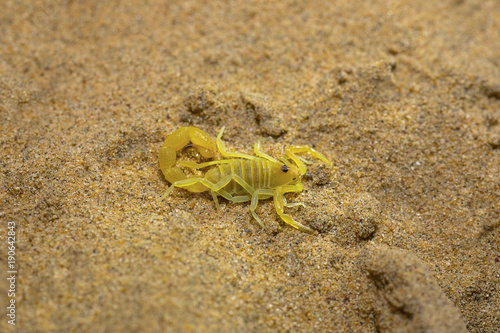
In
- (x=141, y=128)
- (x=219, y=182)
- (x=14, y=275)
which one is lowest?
(x=14, y=275)

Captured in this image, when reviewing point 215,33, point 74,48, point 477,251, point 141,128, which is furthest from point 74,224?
point 477,251

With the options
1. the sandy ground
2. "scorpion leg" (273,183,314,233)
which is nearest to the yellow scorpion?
"scorpion leg" (273,183,314,233)

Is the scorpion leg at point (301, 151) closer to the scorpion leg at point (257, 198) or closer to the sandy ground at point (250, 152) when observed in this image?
the sandy ground at point (250, 152)

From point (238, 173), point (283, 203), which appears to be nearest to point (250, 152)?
point (238, 173)

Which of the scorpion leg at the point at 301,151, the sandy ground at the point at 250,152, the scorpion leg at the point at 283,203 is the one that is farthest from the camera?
the scorpion leg at the point at 301,151

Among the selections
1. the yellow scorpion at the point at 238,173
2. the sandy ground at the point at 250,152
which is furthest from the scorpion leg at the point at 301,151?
the sandy ground at the point at 250,152

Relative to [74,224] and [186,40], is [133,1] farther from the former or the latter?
[74,224]
